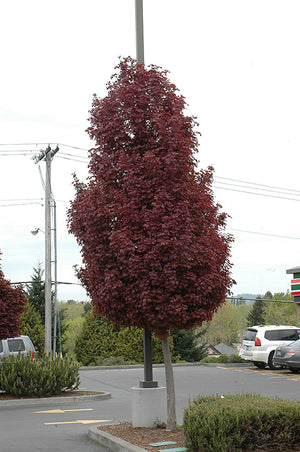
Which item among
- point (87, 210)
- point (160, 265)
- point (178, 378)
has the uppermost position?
point (87, 210)

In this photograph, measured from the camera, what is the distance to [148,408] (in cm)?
1016

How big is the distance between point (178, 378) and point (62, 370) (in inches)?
330

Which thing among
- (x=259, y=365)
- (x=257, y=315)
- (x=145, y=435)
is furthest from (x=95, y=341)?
(x=257, y=315)

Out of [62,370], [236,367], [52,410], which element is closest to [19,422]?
[52,410]

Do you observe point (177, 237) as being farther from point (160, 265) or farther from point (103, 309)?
point (103, 309)

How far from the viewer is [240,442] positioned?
305 inches

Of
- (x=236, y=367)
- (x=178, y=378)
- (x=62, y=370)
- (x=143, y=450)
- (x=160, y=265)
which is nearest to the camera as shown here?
(x=143, y=450)

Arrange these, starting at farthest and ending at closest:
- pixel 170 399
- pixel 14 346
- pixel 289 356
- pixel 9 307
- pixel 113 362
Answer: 1. pixel 113 362
2. pixel 289 356
3. pixel 14 346
4. pixel 9 307
5. pixel 170 399

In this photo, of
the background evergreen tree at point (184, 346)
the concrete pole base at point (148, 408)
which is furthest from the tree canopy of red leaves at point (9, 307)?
the background evergreen tree at point (184, 346)

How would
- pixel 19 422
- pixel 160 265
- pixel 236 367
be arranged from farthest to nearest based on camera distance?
pixel 236 367 → pixel 19 422 → pixel 160 265

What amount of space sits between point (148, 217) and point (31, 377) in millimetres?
8351

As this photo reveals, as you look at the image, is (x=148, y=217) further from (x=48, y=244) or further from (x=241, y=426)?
(x=48, y=244)

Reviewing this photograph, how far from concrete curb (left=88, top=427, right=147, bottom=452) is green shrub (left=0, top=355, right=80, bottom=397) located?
577 cm

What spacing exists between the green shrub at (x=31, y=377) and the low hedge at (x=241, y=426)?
8.77 m
